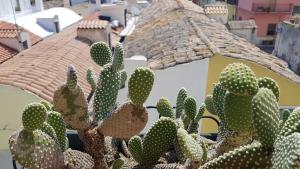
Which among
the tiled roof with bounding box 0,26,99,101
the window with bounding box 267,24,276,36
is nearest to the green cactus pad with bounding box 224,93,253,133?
the tiled roof with bounding box 0,26,99,101

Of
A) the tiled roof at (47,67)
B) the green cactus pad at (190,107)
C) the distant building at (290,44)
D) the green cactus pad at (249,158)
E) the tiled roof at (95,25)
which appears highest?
the green cactus pad at (249,158)

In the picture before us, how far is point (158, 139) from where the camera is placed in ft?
7.61

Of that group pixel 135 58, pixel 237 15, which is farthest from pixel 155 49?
pixel 237 15

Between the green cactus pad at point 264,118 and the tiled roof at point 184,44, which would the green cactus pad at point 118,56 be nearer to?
the green cactus pad at point 264,118

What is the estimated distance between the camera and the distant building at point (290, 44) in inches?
529

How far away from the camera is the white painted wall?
525 centimetres

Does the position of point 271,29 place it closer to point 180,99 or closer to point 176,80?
point 176,80

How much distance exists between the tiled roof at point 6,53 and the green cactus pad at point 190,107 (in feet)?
23.4

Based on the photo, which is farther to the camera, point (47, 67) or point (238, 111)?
point (47, 67)

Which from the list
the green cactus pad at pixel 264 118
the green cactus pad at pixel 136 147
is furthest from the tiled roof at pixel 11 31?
the green cactus pad at pixel 264 118

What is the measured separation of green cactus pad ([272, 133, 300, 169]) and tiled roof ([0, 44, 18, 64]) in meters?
8.43

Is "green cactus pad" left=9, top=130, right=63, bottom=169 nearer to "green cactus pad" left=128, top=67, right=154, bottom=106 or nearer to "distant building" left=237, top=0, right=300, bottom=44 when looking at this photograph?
"green cactus pad" left=128, top=67, right=154, bottom=106

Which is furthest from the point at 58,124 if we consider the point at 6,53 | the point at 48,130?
the point at 6,53

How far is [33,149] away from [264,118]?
3.99 ft
